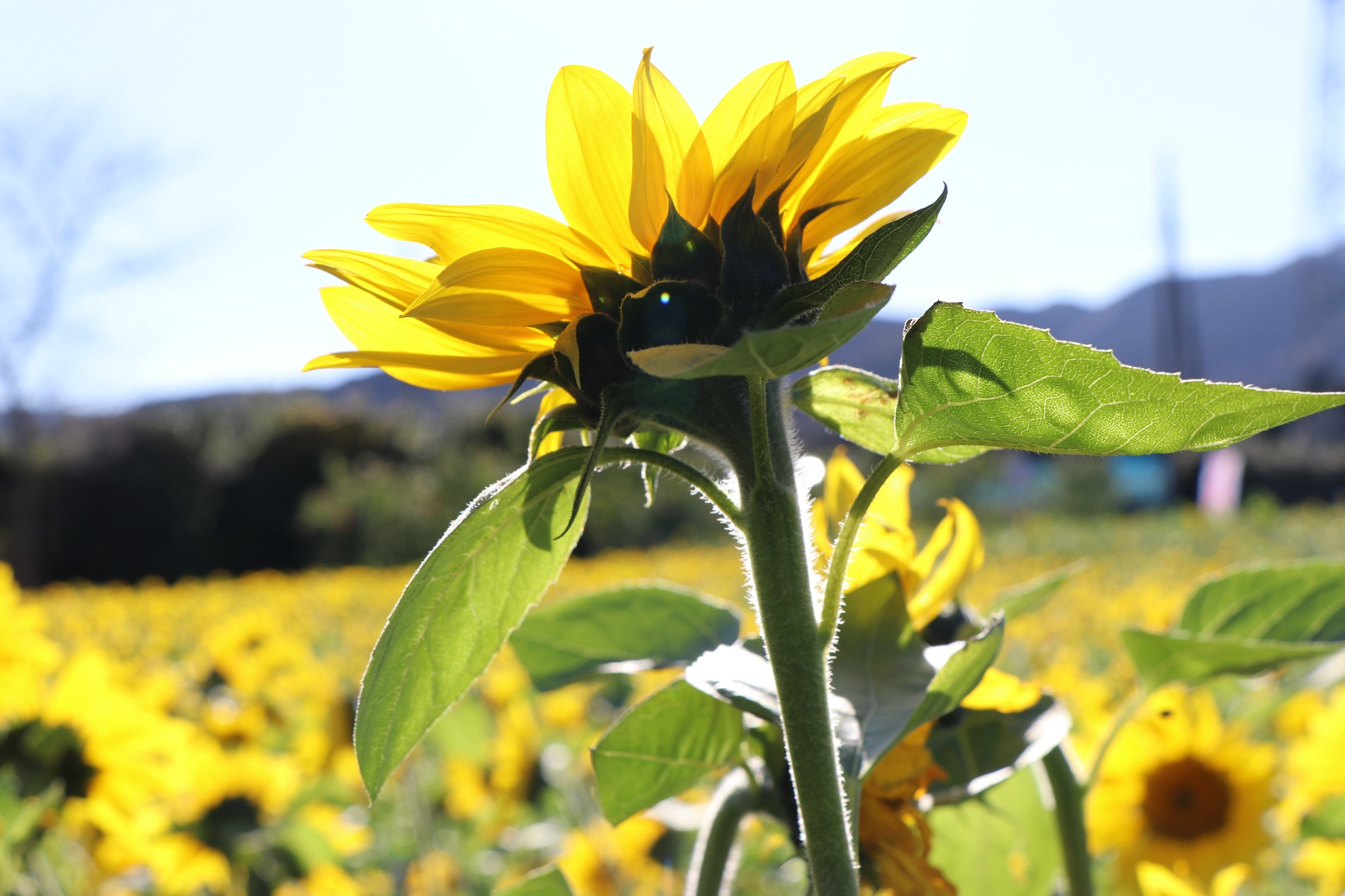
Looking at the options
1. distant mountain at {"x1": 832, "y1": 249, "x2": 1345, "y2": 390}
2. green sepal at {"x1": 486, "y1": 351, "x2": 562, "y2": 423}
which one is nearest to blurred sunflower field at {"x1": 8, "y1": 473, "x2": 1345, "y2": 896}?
green sepal at {"x1": 486, "y1": 351, "x2": 562, "y2": 423}

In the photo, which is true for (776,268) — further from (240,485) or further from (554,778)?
(240,485)

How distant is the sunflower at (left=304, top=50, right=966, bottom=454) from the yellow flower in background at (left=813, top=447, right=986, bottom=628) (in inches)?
4.3

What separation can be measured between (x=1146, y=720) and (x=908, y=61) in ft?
2.38

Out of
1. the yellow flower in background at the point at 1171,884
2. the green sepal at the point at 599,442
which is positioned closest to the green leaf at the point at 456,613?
the green sepal at the point at 599,442

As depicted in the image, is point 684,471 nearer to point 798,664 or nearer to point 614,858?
point 798,664

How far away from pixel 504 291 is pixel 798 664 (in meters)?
0.13

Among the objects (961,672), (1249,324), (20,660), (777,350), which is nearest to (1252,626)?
(961,672)

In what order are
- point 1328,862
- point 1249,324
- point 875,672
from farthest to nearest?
point 1249,324 < point 1328,862 < point 875,672

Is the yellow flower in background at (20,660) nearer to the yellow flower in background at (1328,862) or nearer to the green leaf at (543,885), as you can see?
the green leaf at (543,885)

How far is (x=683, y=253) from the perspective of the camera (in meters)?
0.29

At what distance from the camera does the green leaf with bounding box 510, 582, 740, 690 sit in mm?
419

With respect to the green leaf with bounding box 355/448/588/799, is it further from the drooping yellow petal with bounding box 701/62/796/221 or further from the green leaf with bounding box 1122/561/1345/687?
the green leaf with bounding box 1122/561/1345/687

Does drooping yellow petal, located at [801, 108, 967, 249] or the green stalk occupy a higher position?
drooping yellow petal, located at [801, 108, 967, 249]

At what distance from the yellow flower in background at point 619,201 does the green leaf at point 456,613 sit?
0.04m
